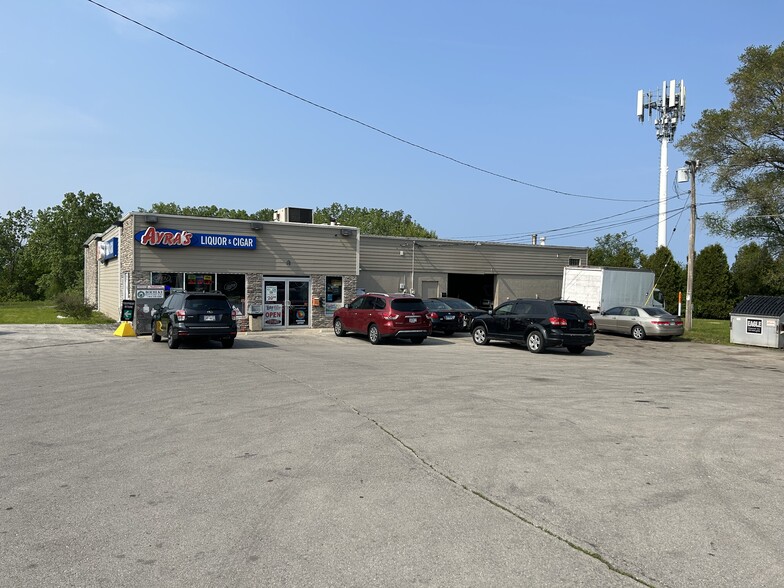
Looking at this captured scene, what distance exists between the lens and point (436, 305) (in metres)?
25.5

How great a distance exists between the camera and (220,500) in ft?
16.7

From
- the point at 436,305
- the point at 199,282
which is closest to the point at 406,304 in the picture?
the point at 436,305

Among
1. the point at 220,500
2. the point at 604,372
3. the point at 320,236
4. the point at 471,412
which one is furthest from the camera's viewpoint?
the point at 320,236

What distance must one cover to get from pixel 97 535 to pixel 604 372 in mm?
12116

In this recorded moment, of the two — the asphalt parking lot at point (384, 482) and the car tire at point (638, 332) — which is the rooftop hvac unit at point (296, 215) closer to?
the car tire at point (638, 332)

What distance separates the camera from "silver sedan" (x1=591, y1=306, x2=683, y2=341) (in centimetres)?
2536

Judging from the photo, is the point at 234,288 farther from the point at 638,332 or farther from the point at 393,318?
the point at 638,332

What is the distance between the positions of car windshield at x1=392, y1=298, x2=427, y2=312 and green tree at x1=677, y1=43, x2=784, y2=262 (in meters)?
19.2

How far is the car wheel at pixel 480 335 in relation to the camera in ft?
69.2

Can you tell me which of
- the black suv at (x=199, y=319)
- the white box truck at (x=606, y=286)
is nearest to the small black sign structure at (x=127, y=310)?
the black suv at (x=199, y=319)

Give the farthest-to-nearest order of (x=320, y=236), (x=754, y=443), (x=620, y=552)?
(x=320, y=236) < (x=754, y=443) < (x=620, y=552)

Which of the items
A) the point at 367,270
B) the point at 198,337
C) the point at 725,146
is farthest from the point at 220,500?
the point at 725,146

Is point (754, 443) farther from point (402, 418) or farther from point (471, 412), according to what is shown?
point (402, 418)

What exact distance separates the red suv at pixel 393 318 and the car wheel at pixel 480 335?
1699mm
